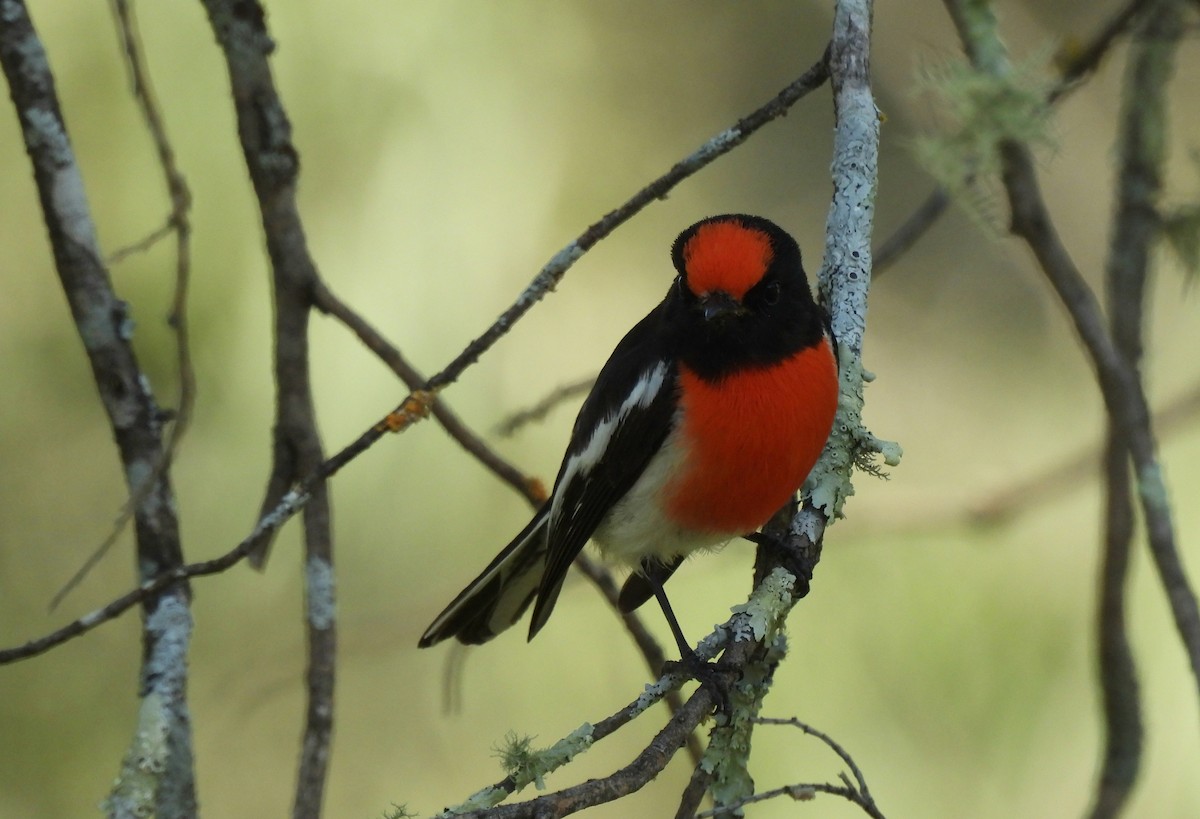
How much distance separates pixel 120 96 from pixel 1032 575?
Result: 339cm

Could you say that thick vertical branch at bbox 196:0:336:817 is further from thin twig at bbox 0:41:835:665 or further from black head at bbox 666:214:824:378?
black head at bbox 666:214:824:378

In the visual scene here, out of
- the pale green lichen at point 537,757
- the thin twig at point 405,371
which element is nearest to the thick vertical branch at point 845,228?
the thin twig at point 405,371

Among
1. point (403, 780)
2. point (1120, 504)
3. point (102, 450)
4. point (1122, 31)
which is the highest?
point (102, 450)

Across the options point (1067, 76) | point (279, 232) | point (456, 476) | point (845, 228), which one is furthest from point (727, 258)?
point (456, 476)

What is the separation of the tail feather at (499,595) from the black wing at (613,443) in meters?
0.13

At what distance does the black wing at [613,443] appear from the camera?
2861 mm

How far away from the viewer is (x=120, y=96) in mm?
4289

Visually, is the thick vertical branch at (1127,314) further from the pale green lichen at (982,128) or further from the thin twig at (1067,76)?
the pale green lichen at (982,128)

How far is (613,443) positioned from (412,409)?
2.21 ft

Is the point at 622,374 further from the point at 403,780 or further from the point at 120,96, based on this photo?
the point at 120,96

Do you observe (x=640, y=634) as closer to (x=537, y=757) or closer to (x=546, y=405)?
(x=546, y=405)

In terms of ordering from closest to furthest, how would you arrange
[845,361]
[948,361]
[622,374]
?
[845,361] → [622,374] → [948,361]

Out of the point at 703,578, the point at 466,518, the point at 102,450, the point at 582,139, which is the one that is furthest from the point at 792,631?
the point at 102,450

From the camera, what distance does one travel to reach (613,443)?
2.96 metres
